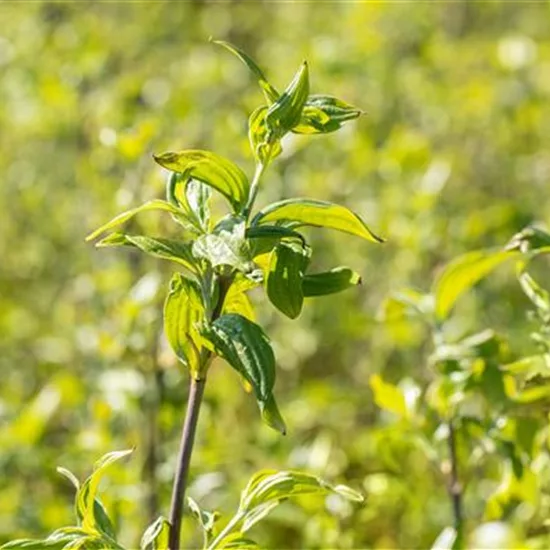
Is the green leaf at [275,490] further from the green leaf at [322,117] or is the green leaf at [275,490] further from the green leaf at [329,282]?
the green leaf at [322,117]

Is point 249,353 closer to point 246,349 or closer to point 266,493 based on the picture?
point 246,349

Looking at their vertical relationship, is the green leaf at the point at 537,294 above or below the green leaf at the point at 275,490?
above

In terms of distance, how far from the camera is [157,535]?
2.89 ft

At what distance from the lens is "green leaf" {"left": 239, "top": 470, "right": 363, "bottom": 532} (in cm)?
91

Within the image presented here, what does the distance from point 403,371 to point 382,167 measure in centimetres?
49

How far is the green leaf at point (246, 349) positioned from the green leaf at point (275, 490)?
12 centimetres

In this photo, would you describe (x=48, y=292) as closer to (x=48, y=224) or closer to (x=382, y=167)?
(x=48, y=224)

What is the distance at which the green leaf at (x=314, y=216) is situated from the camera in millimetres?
847

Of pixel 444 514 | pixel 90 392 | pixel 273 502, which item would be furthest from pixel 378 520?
pixel 273 502

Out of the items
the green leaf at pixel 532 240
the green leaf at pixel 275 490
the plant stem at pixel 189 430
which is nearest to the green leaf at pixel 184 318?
the plant stem at pixel 189 430

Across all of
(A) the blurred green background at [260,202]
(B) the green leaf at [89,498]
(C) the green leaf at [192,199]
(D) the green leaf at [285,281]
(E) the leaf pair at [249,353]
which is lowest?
(A) the blurred green background at [260,202]

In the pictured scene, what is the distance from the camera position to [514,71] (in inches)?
134

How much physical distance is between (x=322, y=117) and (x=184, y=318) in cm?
17

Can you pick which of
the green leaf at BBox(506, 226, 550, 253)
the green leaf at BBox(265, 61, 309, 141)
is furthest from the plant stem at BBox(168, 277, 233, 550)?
the green leaf at BBox(506, 226, 550, 253)
